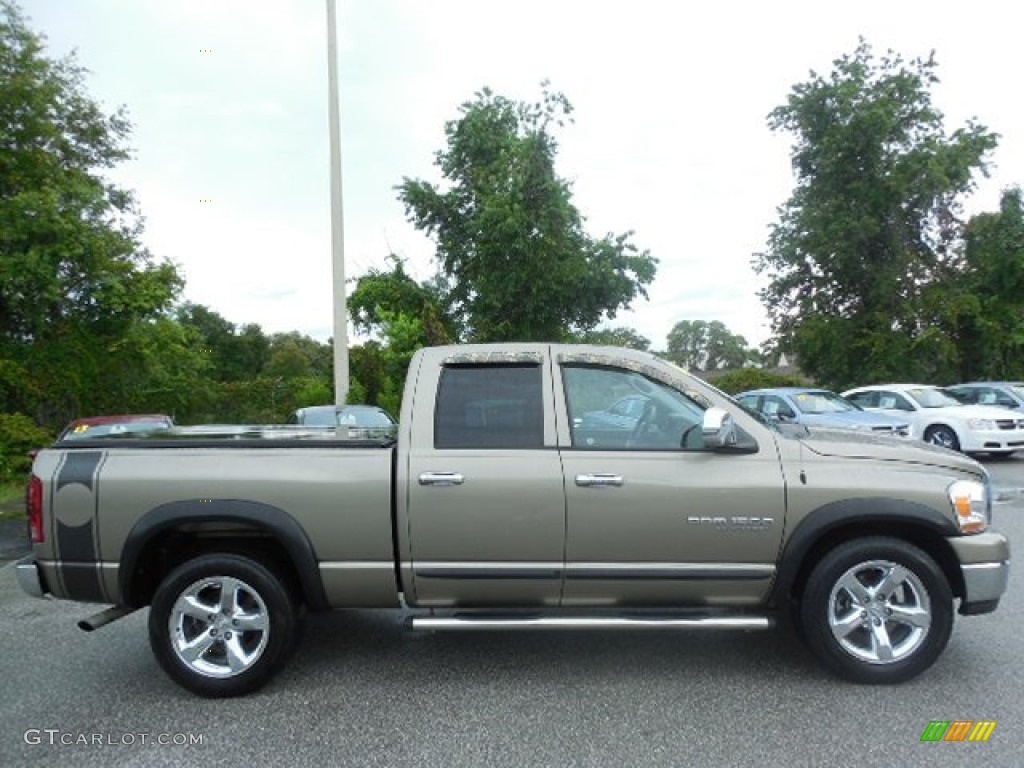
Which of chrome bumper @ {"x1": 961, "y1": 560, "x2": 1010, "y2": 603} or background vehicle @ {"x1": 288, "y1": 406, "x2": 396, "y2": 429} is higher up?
background vehicle @ {"x1": 288, "y1": 406, "x2": 396, "y2": 429}

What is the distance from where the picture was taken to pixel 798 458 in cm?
408

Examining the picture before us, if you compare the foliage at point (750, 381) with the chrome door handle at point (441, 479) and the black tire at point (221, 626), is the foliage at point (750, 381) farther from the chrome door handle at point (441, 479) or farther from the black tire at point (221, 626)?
the black tire at point (221, 626)

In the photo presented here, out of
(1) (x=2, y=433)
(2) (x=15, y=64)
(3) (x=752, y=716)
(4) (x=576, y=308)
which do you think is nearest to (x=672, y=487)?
(3) (x=752, y=716)

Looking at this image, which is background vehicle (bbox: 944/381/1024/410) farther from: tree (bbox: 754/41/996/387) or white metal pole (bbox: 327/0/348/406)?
white metal pole (bbox: 327/0/348/406)

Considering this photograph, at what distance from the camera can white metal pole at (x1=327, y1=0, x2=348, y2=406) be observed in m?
13.4

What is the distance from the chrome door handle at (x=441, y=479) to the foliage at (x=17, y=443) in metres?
13.3

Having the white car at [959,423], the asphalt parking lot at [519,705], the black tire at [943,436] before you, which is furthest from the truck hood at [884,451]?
the black tire at [943,436]

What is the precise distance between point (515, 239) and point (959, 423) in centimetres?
1032

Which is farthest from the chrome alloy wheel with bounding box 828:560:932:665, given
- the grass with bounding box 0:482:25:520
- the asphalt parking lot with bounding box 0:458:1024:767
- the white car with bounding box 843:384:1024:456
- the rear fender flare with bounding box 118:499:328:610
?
the white car with bounding box 843:384:1024:456

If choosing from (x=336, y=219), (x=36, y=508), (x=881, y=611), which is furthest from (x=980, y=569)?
(x=336, y=219)

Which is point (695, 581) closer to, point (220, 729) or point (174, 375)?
point (220, 729)

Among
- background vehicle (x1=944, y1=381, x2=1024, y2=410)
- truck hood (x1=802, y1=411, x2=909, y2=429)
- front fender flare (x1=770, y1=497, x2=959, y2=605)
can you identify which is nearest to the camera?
front fender flare (x1=770, y1=497, x2=959, y2=605)

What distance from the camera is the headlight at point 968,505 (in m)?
4.01

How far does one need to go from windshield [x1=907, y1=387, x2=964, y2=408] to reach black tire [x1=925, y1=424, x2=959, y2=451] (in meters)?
0.68
